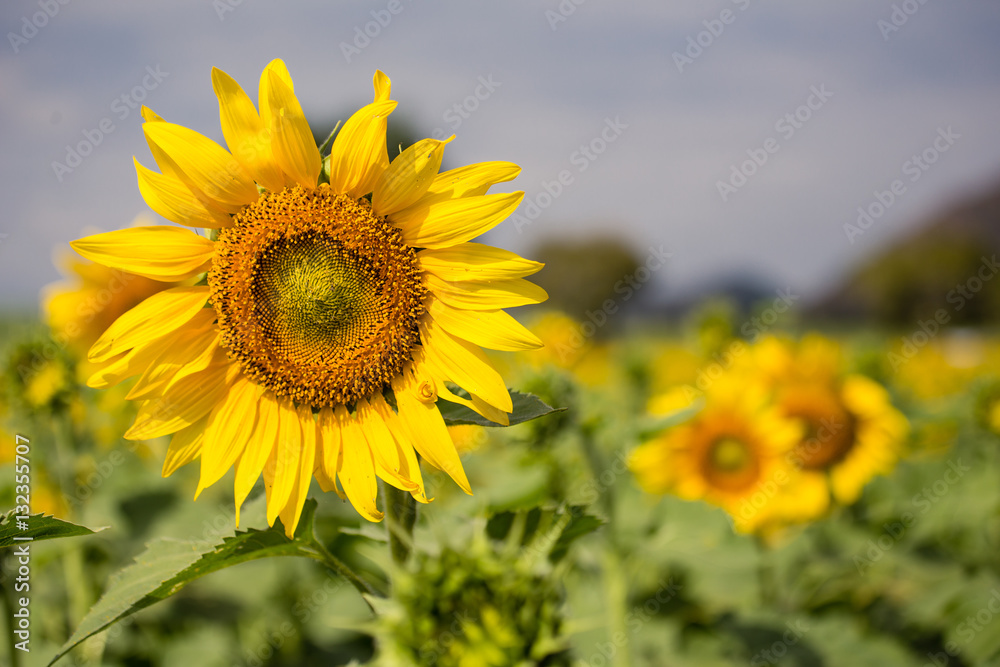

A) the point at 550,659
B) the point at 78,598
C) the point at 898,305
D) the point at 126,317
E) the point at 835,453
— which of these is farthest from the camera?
the point at 898,305

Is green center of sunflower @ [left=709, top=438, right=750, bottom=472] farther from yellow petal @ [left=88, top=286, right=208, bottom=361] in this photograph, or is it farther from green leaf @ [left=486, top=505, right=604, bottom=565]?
yellow petal @ [left=88, top=286, right=208, bottom=361]

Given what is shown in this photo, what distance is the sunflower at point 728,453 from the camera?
160 inches

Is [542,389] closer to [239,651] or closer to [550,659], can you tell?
[550,659]

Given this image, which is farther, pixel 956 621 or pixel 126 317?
pixel 956 621

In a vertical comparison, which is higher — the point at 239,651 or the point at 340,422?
the point at 340,422

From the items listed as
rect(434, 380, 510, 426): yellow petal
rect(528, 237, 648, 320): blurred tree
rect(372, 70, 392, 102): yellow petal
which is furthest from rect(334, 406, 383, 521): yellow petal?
rect(528, 237, 648, 320): blurred tree

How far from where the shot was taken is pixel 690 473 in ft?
13.7

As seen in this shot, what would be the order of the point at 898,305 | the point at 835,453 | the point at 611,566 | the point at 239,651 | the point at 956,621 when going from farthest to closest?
the point at 898,305 < the point at 835,453 < the point at 239,651 < the point at 956,621 < the point at 611,566

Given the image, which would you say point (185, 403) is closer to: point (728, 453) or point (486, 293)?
point (486, 293)

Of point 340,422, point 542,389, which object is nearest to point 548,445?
point 542,389

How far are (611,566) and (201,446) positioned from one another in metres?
1.77

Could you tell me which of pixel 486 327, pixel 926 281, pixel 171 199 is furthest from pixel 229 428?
pixel 926 281

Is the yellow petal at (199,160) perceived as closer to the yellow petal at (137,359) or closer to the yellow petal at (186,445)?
the yellow petal at (137,359)

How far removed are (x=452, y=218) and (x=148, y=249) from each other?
68 centimetres
